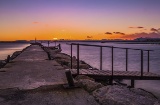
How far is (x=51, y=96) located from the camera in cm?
537

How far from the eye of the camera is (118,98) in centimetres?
492

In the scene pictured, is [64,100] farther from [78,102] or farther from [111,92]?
[111,92]

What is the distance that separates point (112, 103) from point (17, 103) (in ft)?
6.20

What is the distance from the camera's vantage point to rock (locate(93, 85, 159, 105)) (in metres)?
4.75

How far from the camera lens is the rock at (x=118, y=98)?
4.75 metres

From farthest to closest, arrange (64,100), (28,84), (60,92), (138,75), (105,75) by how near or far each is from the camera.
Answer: (138,75)
(105,75)
(28,84)
(60,92)
(64,100)

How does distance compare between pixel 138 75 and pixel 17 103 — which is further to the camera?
pixel 138 75

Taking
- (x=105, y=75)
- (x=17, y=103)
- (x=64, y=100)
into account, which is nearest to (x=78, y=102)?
(x=64, y=100)

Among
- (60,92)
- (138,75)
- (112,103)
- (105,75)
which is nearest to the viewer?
(112,103)

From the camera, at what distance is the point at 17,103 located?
4.84 m

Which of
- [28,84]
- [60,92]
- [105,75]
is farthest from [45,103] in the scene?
[105,75]

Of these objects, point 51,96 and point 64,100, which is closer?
point 64,100

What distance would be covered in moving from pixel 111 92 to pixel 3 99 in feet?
7.67

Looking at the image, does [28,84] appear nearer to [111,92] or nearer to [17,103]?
[17,103]
